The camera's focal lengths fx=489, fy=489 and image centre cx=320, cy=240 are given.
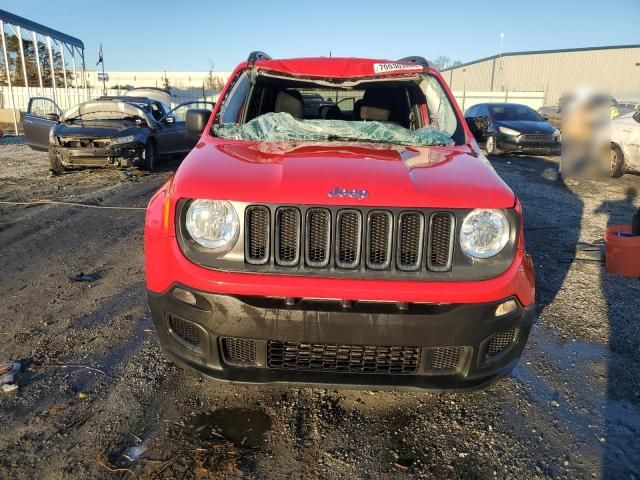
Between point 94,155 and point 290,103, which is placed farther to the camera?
point 94,155

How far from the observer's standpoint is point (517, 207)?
2.28 metres

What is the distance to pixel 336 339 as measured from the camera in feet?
6.91

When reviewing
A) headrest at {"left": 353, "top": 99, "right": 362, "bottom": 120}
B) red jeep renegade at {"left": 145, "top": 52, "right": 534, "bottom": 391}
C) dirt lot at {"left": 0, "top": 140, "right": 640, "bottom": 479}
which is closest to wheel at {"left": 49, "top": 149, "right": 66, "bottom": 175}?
dirt lot at {"left": 0, "top": 140, "right": 640, "bottom": 479}

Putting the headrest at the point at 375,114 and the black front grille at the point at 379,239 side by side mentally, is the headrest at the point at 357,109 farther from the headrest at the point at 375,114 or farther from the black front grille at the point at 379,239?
the black front grille at the point at 379,239

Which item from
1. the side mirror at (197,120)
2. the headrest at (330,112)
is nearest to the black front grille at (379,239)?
the side mirror at (197,120)

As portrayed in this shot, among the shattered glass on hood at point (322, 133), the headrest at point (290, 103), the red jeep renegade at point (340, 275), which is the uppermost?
the headrest at point (290, 103)

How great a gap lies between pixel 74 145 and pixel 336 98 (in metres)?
6.79

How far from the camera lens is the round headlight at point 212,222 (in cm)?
221

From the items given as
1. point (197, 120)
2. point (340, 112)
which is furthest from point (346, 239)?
point (340, 112)

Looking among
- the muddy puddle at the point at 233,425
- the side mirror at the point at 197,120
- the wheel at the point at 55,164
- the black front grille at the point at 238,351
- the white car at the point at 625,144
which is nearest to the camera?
the black front grille at the point at 238,351

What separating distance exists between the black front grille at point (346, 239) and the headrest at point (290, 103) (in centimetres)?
211

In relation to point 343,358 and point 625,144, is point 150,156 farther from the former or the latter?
point 625,144

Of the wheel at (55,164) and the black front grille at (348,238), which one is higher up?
the black front grille at (348,238)

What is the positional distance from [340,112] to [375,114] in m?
0.38
